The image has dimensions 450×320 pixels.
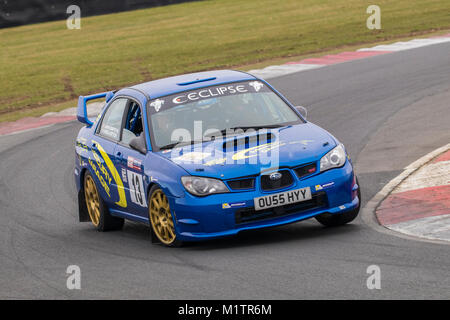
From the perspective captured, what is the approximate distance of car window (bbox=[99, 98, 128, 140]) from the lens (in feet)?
32.2

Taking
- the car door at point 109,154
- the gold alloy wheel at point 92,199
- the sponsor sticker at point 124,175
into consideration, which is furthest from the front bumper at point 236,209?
the gold alloy wheel at point 92,199

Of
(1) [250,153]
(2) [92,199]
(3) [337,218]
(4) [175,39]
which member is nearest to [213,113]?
(1) [250,153]

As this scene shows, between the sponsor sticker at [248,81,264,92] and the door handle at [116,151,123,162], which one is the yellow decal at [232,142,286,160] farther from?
the door handle at [116,151,123,162]

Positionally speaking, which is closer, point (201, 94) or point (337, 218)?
point (337, 218)

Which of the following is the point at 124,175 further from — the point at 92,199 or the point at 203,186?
the point at 203,186

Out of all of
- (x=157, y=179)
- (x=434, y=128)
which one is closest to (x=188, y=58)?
(x=434, y=128)

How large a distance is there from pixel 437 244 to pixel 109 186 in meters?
3.84

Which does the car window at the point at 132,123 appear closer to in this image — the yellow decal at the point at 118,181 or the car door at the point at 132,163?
the car door at the point at 132,163

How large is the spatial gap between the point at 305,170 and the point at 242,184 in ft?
1.99

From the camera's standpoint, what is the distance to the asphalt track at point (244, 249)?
6.59m

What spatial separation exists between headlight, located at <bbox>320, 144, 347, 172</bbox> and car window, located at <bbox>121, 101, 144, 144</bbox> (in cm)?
213

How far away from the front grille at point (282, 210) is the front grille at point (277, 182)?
0.62ft

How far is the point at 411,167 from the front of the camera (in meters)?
11.0

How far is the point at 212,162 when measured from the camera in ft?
26.7
